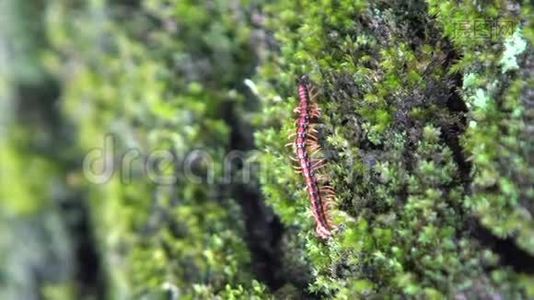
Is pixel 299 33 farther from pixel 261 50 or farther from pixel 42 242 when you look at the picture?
pixel 42 242

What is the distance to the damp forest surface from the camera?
142cm

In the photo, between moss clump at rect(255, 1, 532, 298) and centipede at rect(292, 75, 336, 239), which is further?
centipede at rect(292, 75, 336, 239)

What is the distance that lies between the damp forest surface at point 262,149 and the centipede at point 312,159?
11 mm

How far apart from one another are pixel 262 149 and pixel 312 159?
0.99 feet

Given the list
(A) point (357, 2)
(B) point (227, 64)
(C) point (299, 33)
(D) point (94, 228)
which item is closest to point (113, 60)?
(B) point (227, 64)

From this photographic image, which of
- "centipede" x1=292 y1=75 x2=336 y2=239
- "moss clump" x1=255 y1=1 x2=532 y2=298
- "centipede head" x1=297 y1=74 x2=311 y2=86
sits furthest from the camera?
"centipede head" x1=297 y1=74 x2=311 y2=86

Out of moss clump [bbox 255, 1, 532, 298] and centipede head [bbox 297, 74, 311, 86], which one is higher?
centipede head [bbox 297, 74, 311, 86]

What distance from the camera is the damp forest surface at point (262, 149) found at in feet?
4.64

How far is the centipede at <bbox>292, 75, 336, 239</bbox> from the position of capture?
159cm

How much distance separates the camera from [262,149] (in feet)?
6.26

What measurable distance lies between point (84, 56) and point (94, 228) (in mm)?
803

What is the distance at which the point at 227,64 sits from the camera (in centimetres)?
224

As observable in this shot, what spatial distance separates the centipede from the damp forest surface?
11 millimetres

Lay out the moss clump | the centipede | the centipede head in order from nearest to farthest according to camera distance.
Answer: the moss clump
the centipede
the centipede head
